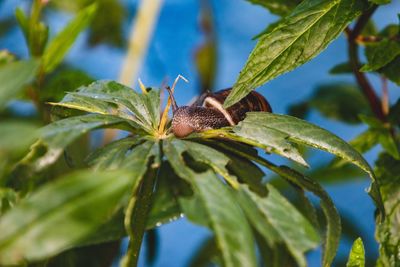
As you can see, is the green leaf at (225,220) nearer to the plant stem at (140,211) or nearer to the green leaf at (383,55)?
the plant stem at (140,211)

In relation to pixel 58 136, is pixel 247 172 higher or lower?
lower

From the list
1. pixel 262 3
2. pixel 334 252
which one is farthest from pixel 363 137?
pixel 334 252

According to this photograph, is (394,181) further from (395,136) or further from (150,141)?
(150,141)

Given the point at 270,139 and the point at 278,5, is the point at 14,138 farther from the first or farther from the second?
the point at 278,5

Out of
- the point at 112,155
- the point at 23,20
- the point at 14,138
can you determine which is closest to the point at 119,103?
the point at 112,155

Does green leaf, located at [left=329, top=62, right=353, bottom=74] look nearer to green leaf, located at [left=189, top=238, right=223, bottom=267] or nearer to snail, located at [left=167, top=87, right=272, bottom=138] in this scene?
snail, located at [left=167, top=87, right=272, bottom=138]

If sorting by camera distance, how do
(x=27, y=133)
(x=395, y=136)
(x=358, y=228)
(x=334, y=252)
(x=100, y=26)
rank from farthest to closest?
(x=100, y=26), (x=358, y=228), (x=395, y=136), (x=334, y=252), (x=27, y=133)

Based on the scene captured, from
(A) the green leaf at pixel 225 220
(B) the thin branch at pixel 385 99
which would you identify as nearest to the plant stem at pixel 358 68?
(B) the thin branch at pixel 385 99
